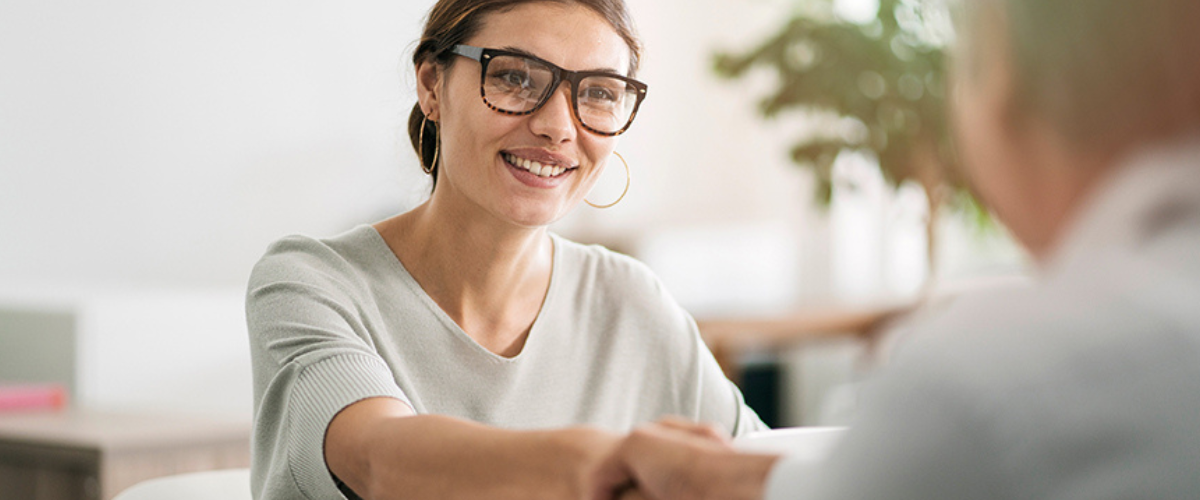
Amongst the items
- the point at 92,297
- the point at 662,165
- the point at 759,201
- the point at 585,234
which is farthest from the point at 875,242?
the point at 92,297

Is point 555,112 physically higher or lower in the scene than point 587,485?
higher

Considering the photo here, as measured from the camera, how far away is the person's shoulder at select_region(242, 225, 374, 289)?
4.09ft

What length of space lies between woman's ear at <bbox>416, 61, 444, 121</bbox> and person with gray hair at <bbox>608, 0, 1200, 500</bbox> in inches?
40.2

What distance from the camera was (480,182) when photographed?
1380mm

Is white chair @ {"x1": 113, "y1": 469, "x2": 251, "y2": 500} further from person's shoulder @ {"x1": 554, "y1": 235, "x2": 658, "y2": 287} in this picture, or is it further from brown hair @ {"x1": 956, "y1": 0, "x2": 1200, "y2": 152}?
brown hair @ {"x1": 956, "y1": 0, "x2": 1200, "y2": 152}

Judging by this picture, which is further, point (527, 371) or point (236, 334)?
point (236, 334)

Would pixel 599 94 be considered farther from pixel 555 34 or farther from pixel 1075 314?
pixel 1075 314

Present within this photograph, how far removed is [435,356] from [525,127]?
278 mm

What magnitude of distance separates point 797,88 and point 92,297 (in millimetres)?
2539

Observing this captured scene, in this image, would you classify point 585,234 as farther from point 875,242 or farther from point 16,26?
point 16,26

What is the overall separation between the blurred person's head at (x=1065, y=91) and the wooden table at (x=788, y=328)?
10.9 ft

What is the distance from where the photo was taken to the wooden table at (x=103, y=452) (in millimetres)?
2271

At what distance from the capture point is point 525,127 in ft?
4.48

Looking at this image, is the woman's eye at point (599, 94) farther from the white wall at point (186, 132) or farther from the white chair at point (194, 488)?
the white wall at point (186, 132)
